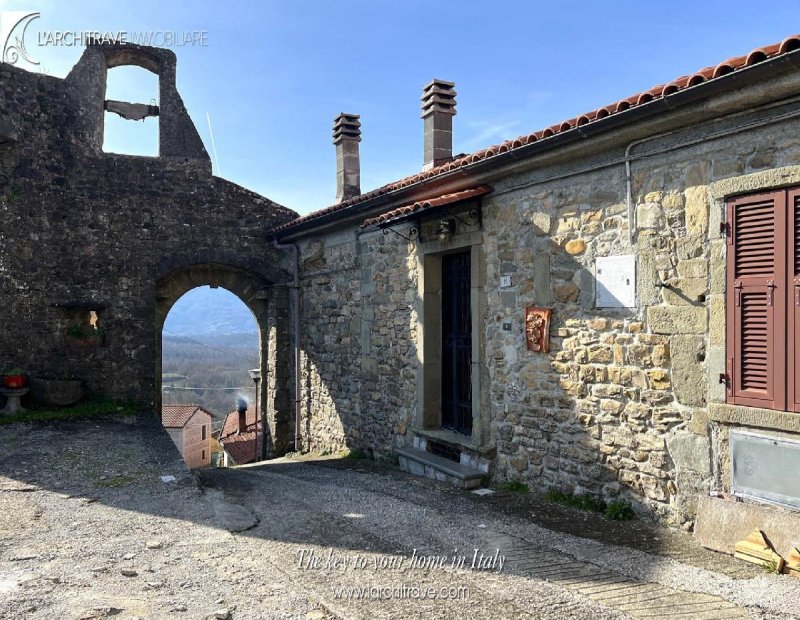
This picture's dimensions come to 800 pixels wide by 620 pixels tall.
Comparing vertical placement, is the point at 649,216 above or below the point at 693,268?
above

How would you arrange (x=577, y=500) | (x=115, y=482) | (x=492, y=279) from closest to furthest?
(x=577, y=500) < (x=115, y=482) < (x=492, y=279)

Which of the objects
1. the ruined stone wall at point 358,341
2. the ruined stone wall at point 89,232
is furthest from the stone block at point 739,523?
the ruined stone wall at point 89,232

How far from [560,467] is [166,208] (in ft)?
25.2

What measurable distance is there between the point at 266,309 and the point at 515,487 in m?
6.62

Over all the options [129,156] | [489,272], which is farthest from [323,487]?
[129,156]

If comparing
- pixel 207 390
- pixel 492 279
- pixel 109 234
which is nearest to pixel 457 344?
pixel 492 279

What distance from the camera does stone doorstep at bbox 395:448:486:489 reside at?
6.55 metres

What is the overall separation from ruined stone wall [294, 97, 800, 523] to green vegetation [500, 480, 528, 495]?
0.21 ft

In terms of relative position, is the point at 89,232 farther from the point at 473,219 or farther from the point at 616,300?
the point at 616,300

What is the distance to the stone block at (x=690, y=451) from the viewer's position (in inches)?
184

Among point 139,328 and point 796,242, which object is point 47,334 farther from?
point 796,242

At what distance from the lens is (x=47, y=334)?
31.6 feet

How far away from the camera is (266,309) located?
11.6 m

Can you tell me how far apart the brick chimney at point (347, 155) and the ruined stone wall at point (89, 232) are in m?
1.75
